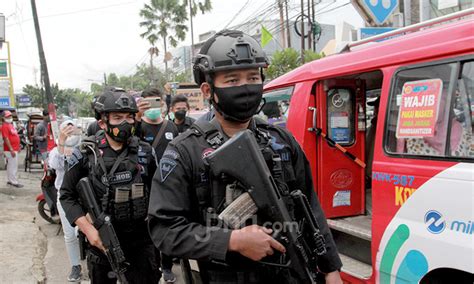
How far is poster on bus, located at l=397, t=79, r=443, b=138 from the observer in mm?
2490

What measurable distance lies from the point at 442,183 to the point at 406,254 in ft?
1.67

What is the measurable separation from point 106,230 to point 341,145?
2207 millimetres

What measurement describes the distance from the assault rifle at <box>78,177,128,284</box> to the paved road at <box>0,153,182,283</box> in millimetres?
1827

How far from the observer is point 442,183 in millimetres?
2336

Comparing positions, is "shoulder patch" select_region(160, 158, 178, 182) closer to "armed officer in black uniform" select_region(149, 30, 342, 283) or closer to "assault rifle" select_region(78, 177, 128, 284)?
"armed officer in black uniform" select_region(149, 30, 342, 283)

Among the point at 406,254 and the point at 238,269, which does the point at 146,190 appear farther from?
the point at 406,254

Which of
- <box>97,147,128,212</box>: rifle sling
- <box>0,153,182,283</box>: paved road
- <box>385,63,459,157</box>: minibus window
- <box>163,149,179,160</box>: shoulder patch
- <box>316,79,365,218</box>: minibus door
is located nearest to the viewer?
<box>163,149,179,160</box>: shoulder patch

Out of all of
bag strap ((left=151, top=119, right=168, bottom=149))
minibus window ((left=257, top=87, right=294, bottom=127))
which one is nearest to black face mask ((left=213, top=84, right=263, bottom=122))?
minibus window ((left=257, top=87, right=294, bottom=127))

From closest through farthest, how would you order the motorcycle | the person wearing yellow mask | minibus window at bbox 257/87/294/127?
minibus window at bbox 257/87/294/127
the person wearing yellow mask
the motorcycle

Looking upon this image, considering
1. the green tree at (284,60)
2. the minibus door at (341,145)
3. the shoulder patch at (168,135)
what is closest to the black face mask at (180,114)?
the shoulder patch at (168,135)

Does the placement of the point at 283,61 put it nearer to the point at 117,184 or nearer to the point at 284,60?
the point at 284,60

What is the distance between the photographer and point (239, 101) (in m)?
1.63

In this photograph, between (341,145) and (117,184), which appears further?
(341,145)

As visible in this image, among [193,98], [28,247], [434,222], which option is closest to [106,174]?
[434,222]
